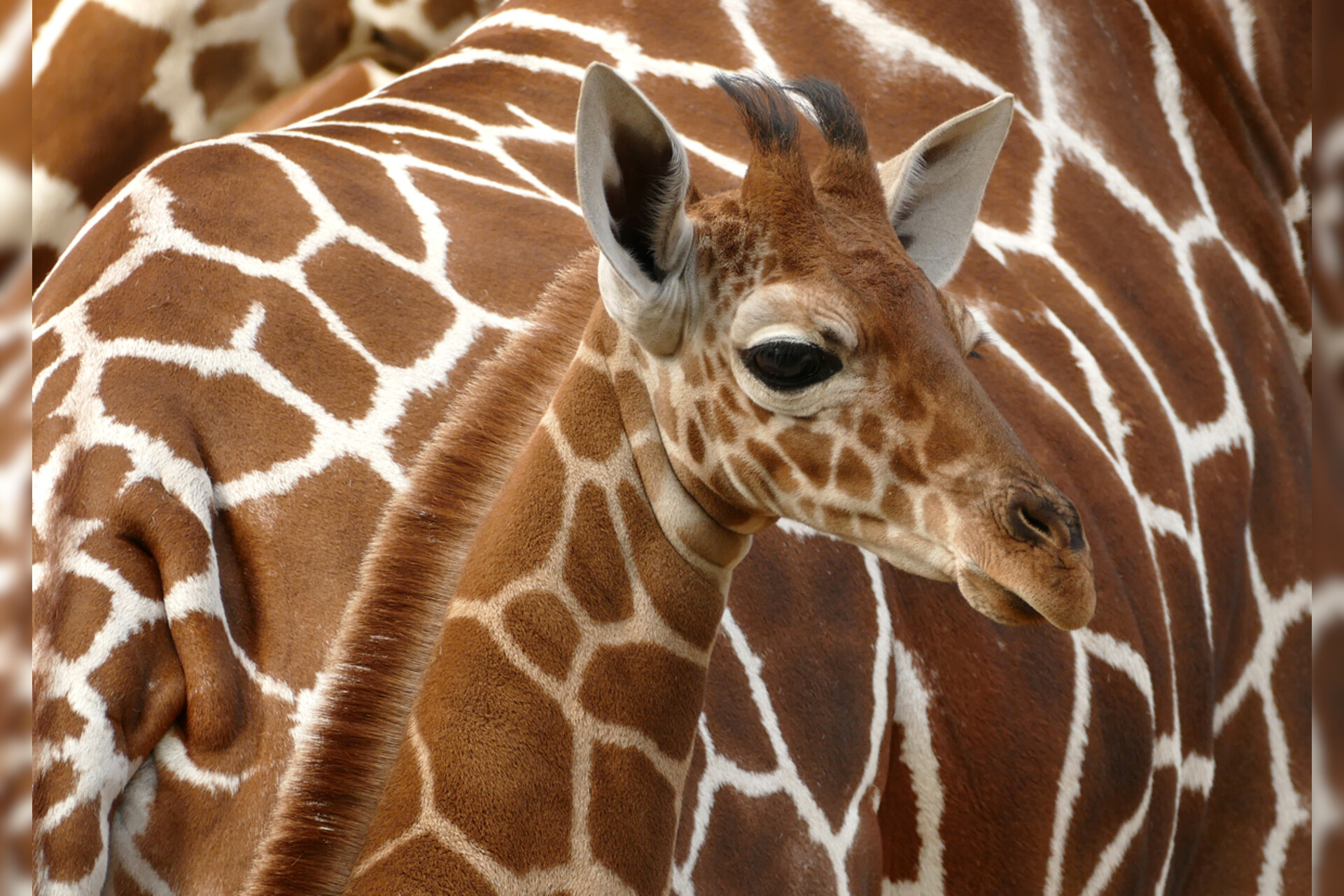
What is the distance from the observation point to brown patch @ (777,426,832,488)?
1722 mm

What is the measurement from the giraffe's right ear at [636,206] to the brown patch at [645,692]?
0.41 meters

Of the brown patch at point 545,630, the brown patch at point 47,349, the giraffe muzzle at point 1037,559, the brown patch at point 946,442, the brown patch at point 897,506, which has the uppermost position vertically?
the brown patch at point 946,442

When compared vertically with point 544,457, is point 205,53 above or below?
below

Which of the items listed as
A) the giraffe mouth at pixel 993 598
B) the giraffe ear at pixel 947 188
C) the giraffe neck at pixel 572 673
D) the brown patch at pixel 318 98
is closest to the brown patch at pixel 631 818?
the giraffe neck at pixel 572 673

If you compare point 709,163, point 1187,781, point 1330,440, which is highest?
point 1330,440

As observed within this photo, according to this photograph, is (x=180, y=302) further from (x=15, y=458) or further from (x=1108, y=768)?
(x=1108, y=768)

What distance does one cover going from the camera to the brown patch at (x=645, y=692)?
1.66 m

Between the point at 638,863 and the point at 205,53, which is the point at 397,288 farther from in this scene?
the point at 205,53

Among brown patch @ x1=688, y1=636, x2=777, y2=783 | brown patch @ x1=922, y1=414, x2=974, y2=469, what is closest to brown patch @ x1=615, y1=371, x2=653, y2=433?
brown patch @ x1=922, y1=414, x2=974, y2=469

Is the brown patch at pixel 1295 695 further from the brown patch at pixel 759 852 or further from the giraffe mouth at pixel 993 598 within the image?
the giraffe mouth at pixel 993 598

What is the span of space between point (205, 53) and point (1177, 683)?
309cm

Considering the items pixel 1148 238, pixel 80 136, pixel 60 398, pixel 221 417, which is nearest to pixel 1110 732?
pixel 1148 238

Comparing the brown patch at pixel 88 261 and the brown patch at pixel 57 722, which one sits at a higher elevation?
the brown patch at pixel 88 261

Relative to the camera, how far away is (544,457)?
5.75 ft
